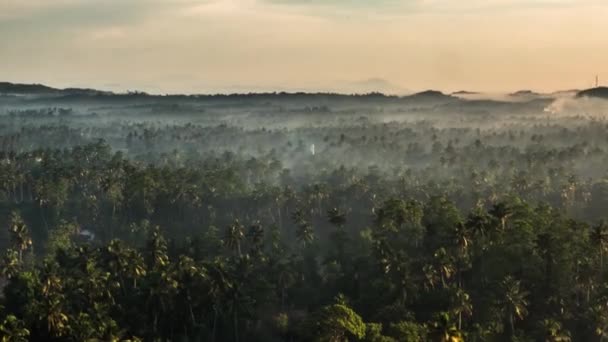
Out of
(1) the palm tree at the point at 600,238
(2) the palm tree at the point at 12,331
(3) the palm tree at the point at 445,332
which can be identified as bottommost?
(2) the palm tree at the point at 12,331

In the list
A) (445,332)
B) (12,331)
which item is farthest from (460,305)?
(12,331)

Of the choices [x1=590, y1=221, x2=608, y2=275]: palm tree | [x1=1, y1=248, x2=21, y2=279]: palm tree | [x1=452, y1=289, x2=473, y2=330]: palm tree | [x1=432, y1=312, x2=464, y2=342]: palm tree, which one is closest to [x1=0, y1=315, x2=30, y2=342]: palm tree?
[x1=1, y1=248, x2=21, y2=279]: palm tree

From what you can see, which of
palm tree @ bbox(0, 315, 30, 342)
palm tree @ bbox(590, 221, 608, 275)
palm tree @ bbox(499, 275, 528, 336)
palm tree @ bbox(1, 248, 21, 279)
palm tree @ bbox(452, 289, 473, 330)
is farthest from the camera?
palm tree @ bbox(1, 248, 21, 279)

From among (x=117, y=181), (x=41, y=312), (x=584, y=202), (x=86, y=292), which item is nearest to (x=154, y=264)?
(x=86, y=292)

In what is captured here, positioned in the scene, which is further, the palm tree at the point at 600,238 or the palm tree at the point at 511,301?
the palm tree at the point at 600,238

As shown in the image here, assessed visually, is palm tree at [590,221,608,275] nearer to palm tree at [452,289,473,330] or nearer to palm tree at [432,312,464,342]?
palm tree at [452,289,473,330]

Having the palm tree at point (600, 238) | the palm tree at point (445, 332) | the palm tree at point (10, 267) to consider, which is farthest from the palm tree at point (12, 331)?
the palm tree at point (600, 238)

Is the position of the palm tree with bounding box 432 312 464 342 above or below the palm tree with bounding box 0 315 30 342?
above

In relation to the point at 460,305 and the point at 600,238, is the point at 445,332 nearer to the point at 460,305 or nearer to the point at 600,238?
the point at 460,305

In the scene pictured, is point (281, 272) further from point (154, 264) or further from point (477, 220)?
point (477, 220)

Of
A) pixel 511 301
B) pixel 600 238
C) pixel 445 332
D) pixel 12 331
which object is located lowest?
pixel 511 301

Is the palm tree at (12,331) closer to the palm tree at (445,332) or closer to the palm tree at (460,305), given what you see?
the palm tree at (445,332)
